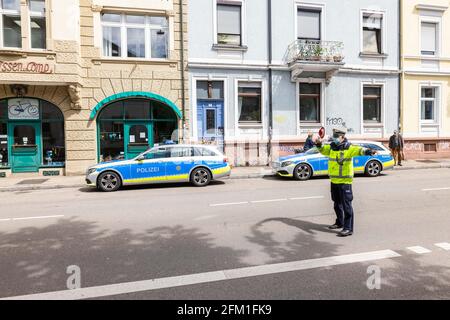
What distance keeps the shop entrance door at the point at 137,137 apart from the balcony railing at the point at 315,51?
7.77 metres

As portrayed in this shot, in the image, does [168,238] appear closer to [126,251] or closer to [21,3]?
[126,251]

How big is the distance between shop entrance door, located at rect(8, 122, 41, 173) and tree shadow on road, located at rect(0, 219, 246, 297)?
9510mm

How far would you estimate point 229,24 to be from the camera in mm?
15891

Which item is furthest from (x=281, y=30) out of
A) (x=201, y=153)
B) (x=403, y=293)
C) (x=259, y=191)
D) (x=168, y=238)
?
(x=403, y=293)

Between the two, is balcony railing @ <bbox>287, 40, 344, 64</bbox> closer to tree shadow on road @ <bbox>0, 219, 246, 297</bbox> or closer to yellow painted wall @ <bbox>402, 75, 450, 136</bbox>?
yellow painted wall @ <bbox>402, 75, 450, 136</bbox>

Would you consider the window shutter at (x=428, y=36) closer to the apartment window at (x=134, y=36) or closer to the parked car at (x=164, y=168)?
the apartment window at (x=134, y=36)

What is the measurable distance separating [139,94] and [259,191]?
8069 mm

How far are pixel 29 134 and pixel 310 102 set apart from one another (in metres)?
13.4

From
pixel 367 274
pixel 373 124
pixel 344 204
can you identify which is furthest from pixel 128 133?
pixel 367 274

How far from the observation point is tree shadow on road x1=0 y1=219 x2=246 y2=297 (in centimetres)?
374

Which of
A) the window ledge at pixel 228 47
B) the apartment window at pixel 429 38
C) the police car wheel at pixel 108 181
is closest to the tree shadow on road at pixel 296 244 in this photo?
the police car wheel at pixel 108 181

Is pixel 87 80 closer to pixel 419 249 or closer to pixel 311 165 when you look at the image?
pixel 311 165

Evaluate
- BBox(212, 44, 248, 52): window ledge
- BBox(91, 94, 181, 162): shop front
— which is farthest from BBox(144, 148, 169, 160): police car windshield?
BBox(212, 44, 248, 52): window ledge

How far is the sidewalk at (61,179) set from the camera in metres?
11.4
